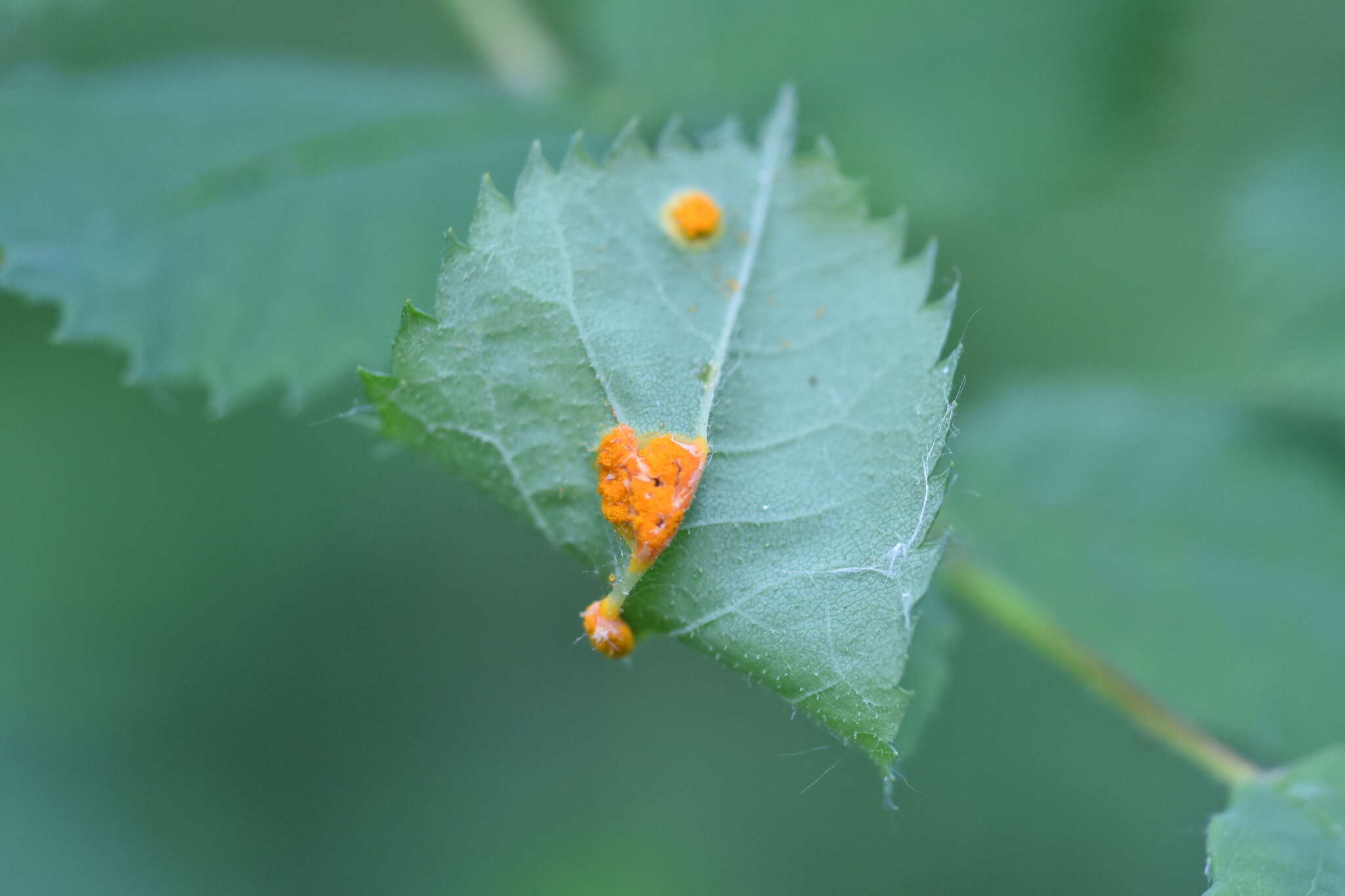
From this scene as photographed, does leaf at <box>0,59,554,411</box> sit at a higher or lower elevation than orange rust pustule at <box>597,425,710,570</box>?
higher

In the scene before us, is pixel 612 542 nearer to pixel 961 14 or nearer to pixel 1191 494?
pixel 1191 494

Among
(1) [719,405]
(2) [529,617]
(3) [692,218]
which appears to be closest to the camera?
(1) [719,405]

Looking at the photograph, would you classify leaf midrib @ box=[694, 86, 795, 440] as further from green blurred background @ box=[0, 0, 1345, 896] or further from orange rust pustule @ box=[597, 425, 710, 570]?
green blurred background @ box=[0, 0, 1345, 896]

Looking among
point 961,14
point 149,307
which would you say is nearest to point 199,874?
point 149,307

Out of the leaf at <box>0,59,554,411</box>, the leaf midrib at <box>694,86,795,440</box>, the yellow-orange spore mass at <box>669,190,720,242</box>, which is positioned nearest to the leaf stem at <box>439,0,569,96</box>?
the leaf at <box>0,59,554,411</box>

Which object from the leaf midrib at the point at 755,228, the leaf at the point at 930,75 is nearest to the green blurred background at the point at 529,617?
the leaf at the point at 930,75

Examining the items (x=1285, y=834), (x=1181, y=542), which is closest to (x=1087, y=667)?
(x=1285, y=834)

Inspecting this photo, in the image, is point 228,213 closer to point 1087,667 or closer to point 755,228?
point 755,228
